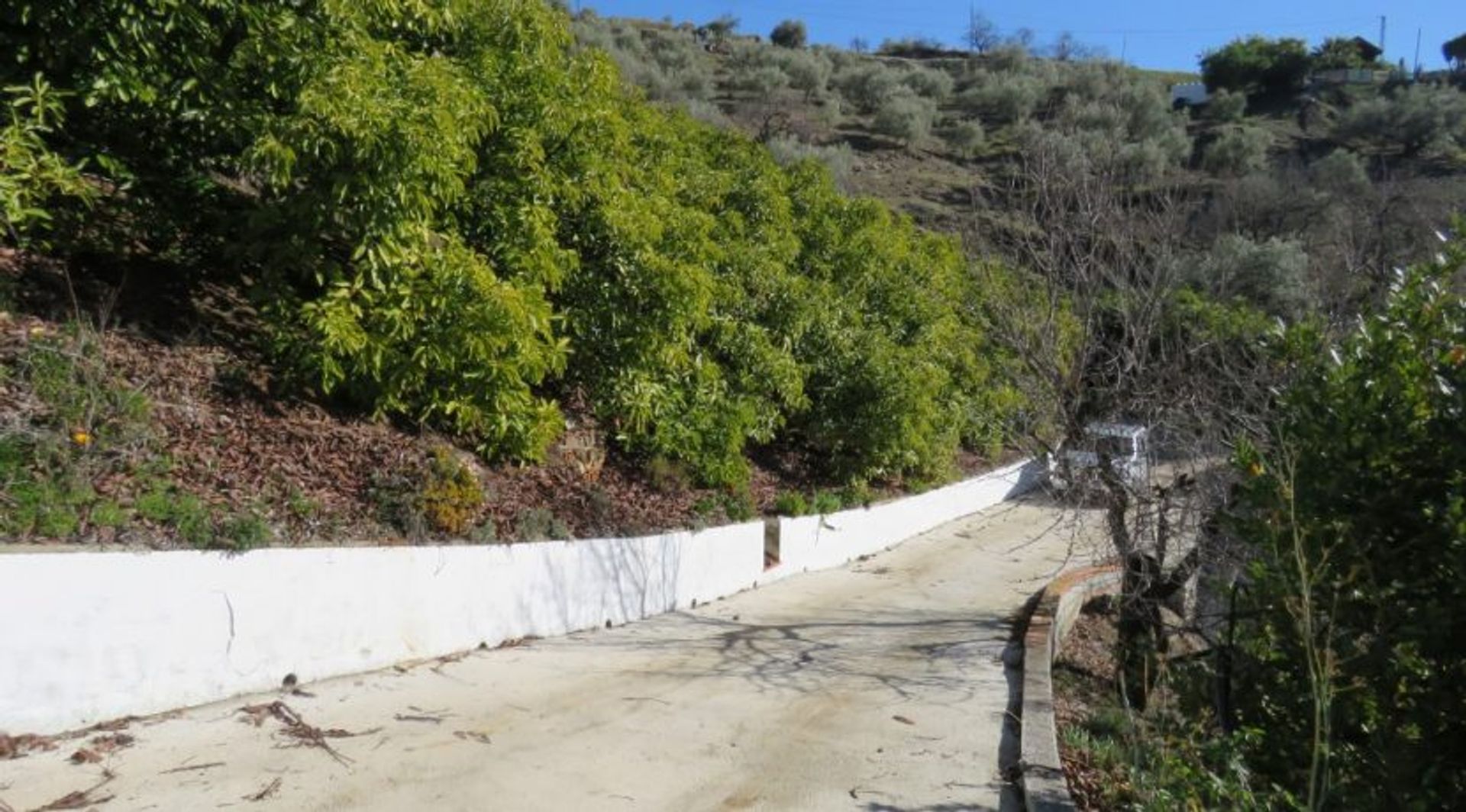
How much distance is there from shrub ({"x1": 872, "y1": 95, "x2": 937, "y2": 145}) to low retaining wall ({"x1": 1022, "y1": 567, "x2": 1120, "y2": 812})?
33.5 m

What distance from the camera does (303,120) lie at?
23.6ft

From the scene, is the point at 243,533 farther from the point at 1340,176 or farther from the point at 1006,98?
the point at 1006,98

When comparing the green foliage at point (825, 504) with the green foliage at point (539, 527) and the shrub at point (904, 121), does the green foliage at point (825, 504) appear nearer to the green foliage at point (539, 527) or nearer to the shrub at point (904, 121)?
the green foliage at point (539, 527)

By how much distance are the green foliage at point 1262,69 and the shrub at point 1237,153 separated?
2301cm

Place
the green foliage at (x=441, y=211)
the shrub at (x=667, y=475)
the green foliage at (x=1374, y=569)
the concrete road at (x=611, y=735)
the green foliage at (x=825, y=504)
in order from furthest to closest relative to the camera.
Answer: the green foliage at (x=825, y=504) < the shrub at (x=667, y=475) < the green foliage at (x=441, y=211) < the concrete road at (x=611, y=735) < the green foliage at (x=1374, y=569)

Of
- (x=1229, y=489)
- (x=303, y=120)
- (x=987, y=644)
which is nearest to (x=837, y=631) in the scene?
(x=987, y=644)

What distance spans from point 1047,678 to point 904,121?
3916cm

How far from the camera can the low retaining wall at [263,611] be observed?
16.6 feet

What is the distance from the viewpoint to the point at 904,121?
45125mm

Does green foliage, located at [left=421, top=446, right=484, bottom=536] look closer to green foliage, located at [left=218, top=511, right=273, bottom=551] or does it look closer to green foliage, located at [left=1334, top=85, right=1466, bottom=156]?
green foliage, located at [left=218, top=511, right=273, bottom=551]

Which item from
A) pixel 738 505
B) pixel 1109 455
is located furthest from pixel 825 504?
pixel 1109 455

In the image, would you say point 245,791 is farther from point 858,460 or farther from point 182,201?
point 858,460

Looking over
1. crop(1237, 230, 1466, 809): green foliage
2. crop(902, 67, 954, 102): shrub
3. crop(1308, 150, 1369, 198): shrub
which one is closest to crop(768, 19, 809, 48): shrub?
crop(902, 67, 954, 102): shrub

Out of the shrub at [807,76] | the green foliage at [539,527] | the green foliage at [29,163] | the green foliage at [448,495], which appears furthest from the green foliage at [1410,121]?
the green foliage at [29,163]
